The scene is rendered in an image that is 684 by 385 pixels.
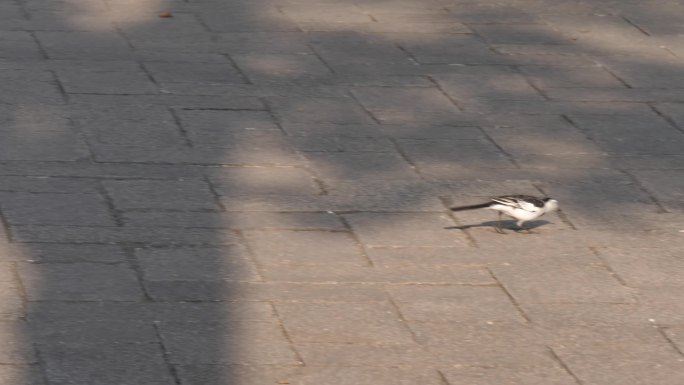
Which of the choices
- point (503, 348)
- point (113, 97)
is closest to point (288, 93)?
point (113, 97)

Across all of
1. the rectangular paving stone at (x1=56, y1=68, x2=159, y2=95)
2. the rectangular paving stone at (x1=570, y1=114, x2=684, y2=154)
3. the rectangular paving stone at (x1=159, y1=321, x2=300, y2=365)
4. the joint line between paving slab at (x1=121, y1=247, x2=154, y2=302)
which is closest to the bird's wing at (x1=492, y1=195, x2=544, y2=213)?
the rectangular paving stone at (x1=159, y1=321, x2=300, y2=365)

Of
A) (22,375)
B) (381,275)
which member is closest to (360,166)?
(381,275)

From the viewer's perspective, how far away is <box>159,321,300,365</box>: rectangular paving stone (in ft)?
16.0

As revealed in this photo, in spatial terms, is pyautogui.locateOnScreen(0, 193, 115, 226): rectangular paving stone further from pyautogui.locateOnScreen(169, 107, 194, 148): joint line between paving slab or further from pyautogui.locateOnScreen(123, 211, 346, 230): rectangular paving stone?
pyautogui.locateOnScreen(169, 107, 194, 148): joint line between paving slab

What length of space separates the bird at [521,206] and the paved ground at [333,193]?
17 cm

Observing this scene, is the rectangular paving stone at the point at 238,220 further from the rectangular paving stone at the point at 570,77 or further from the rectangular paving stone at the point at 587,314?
the rectangular paving stone at the point at 570,77

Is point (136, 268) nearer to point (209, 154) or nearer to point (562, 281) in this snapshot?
point (209, 154)

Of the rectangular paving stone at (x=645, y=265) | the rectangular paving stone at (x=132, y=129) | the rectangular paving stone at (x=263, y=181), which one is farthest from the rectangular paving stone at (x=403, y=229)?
the rectangular paving stone at (x=132, y=129)

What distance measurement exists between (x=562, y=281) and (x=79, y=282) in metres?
2.02

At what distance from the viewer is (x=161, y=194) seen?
637 cm

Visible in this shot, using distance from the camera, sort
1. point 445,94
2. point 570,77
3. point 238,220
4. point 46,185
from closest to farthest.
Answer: point 238,220, point 46,185, point 445,94, point 570,77

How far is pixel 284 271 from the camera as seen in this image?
565 cm

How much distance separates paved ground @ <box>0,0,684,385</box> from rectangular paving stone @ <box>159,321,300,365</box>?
0.4 inches

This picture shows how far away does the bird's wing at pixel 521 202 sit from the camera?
5.93 meters
